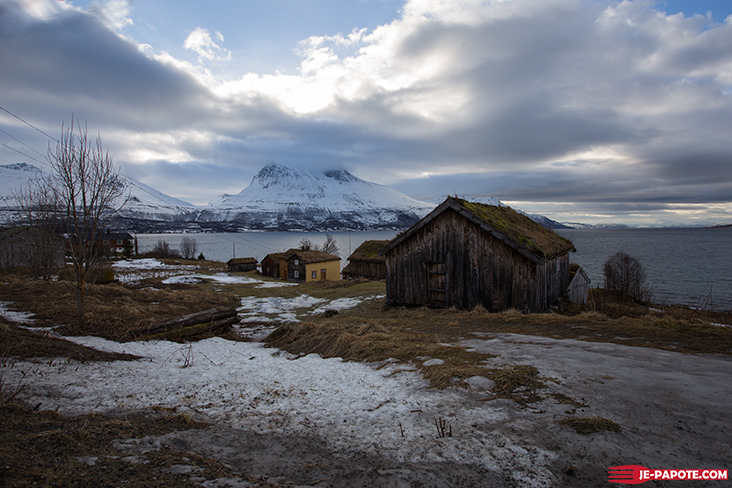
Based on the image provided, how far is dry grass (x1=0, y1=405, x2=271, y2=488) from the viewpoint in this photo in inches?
104

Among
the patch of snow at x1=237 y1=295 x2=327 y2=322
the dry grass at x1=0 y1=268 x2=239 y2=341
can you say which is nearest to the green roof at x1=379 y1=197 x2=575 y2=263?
the patch of snow at x1=237 y1=295 x2=327 y2=322

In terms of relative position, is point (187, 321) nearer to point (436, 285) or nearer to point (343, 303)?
point (436, 285)

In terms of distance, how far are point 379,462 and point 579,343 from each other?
643 centimetres

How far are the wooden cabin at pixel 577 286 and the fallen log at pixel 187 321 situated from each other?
58.4 ft

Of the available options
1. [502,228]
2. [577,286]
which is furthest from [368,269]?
[502,228]

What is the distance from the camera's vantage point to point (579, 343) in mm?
7582

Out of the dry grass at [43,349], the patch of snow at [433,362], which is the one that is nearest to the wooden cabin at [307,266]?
the dry grass at [43,349]

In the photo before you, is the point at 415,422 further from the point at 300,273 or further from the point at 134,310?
the point at 300,273

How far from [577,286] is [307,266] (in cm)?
3237

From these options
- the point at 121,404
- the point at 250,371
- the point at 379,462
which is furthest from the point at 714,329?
the point at 121,404

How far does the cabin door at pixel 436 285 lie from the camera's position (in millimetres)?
15031

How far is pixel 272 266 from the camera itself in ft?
170

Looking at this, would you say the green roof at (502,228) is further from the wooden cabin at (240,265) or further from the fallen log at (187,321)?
the wooden cabin at (240,265)

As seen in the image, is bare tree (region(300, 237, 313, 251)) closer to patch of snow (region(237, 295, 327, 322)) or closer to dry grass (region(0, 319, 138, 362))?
patch of snow (region(237, 295, 327, 322))
